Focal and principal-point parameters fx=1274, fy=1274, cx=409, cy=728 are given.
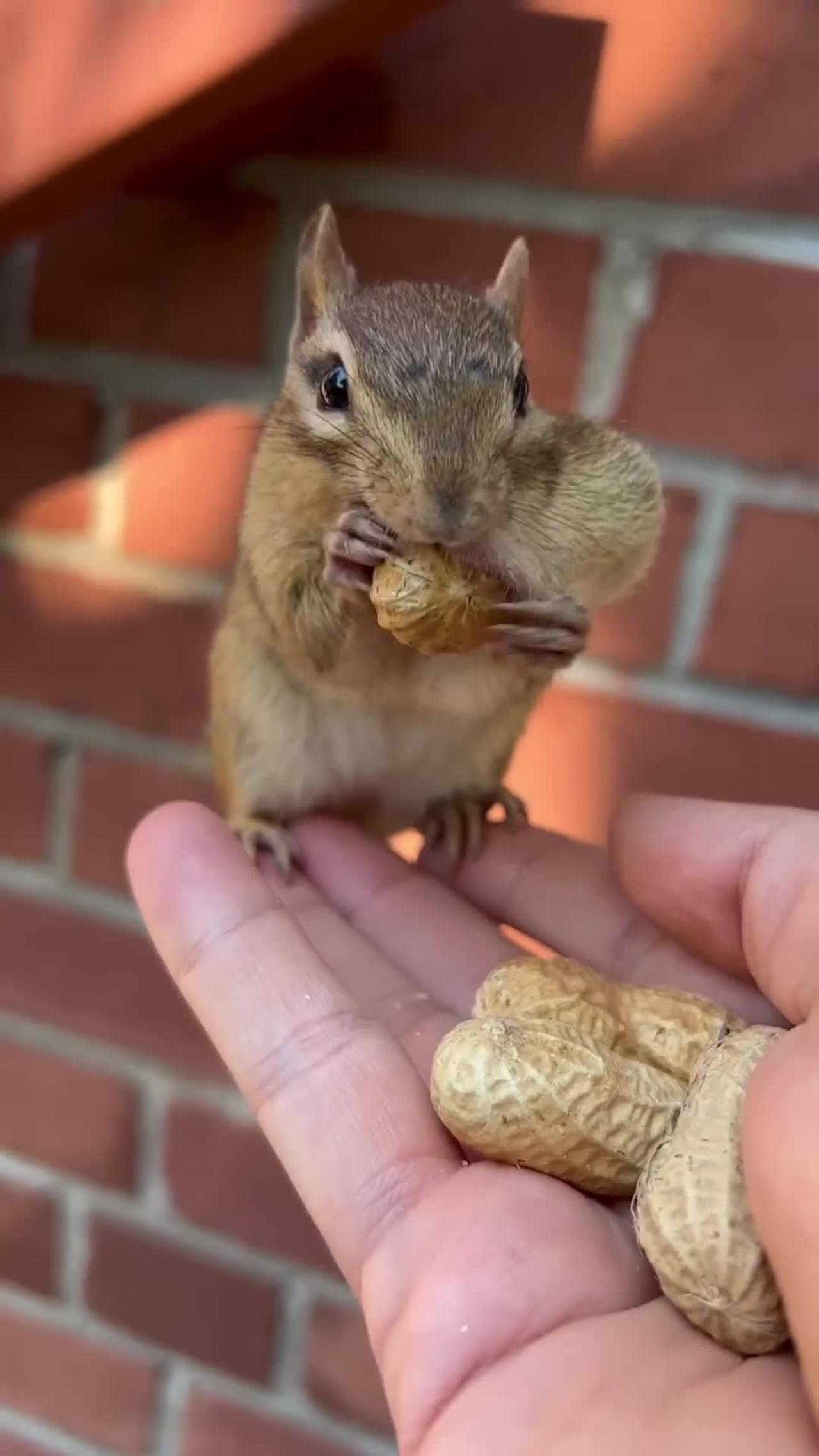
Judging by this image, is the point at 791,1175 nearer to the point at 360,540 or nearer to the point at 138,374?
the point at 360,540

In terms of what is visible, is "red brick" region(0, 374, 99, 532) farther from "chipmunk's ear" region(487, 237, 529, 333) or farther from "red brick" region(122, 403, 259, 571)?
"chipmunk's ear" region(487, 237, 529, 333)

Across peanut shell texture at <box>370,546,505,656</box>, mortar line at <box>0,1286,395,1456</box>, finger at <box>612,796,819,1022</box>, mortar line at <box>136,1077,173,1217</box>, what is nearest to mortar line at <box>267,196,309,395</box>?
peanut shell texture at <box>370,546,505,656</box>

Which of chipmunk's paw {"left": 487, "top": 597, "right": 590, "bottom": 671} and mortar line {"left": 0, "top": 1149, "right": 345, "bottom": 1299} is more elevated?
chipmunk's paw {"left": 487, "top": 597, "right": 590, "bottom": 671}

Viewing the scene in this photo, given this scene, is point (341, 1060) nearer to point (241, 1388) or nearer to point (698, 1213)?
point (698, 1213)

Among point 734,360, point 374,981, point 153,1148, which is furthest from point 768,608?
point 153,1148

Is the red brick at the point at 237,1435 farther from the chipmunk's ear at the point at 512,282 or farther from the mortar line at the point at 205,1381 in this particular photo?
the chipmunk's ear at the point at 512,282

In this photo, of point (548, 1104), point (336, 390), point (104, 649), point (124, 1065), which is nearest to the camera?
point (548, 1104)
